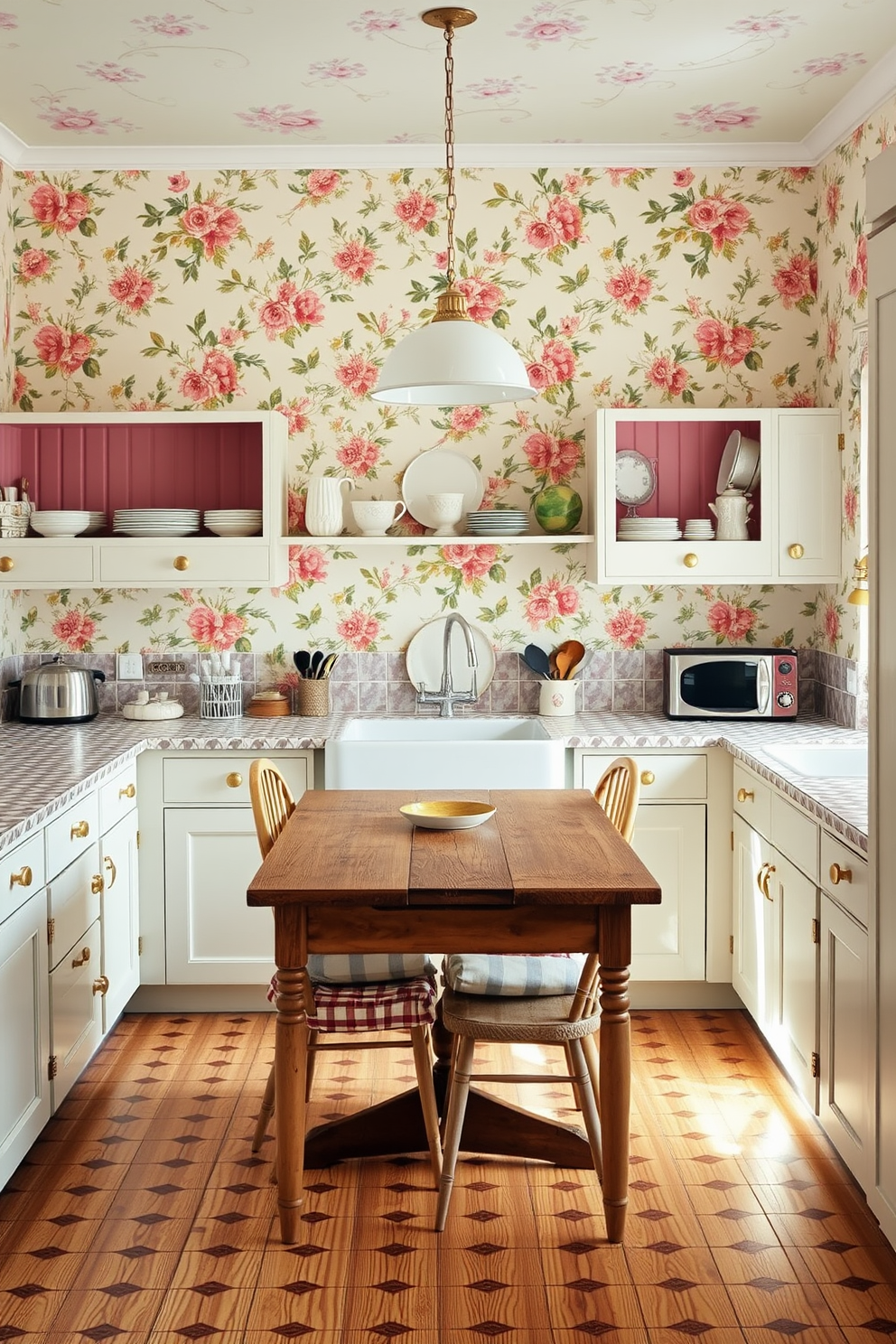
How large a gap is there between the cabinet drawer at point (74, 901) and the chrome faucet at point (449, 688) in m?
1.34

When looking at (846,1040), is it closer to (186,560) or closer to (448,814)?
(448,814)

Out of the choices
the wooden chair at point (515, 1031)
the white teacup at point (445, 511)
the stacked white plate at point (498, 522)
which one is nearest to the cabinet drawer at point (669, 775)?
the stacked white plate at point (498, 522)

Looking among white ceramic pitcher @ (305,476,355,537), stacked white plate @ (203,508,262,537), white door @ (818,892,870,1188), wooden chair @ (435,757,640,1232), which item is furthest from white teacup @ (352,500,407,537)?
white door @ (818,892,870,1188)

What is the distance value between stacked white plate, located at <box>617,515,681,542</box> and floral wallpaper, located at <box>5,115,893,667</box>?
1.06 ft

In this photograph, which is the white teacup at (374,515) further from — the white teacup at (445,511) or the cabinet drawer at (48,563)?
the cabinet drawer at (48,563)

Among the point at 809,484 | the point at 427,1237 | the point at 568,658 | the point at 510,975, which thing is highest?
the point at 809,484

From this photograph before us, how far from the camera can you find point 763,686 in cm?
412

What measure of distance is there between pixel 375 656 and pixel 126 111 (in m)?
1.85

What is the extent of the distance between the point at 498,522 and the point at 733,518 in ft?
2.42

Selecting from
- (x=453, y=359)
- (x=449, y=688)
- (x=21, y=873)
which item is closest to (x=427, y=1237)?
(x=21, y=873)

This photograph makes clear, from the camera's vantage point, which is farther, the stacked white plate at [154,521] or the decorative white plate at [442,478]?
the decorative white plate at [442,478]

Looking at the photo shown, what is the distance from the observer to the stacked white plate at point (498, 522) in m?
4.16

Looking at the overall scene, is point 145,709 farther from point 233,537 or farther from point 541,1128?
point 541,1128

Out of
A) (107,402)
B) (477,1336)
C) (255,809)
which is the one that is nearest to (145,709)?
(107,402)
